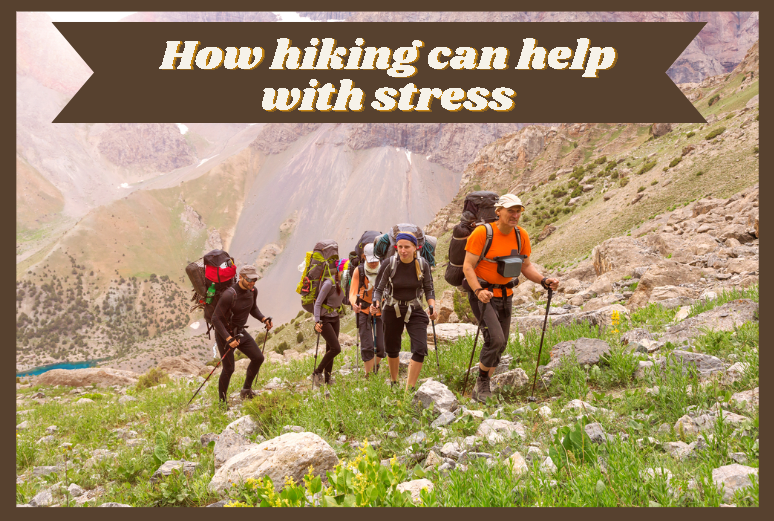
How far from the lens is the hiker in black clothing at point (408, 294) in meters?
6.84

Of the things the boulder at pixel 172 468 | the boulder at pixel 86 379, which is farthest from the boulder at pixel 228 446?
the boulder at pixel 86 379

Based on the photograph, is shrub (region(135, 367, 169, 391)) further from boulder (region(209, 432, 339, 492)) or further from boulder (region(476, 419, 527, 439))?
boulder (region(476, 419, 527, 439))

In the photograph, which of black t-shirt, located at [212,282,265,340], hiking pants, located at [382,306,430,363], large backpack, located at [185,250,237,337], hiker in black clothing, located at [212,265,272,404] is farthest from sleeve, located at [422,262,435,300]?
large backpack, located at [185,250,237,337]

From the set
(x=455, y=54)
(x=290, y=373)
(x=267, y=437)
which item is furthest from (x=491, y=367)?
(x=290, y=373)

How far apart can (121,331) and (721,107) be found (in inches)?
6499

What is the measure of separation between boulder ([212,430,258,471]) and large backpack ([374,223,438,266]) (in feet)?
11.8

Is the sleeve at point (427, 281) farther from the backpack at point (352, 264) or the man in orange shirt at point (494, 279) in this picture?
the backpack at point (352, 264)

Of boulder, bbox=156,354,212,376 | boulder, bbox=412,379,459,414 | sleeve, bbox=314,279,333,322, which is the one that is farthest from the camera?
boulder, bbox=156,354,212,376

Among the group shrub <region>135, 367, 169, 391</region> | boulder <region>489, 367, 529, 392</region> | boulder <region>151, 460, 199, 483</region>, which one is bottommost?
shrub <region>135, 367, 169, 391</region>

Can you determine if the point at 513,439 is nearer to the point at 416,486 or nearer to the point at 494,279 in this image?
the point at 416,486

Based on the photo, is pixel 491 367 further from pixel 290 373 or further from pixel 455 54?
pixel 290 373

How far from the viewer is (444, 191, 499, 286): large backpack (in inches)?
272

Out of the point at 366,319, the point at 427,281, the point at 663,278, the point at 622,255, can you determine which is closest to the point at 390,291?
the point at 427,281

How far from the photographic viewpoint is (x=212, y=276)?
833cm
